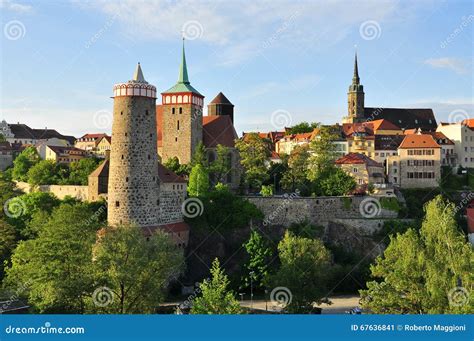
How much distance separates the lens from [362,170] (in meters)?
55.5

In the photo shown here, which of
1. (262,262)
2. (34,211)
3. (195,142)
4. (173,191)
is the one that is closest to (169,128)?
(195,142)

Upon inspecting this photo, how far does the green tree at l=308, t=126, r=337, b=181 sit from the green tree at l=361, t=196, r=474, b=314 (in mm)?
27041

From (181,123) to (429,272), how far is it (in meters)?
36.0

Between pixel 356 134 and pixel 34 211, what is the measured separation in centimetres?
3868

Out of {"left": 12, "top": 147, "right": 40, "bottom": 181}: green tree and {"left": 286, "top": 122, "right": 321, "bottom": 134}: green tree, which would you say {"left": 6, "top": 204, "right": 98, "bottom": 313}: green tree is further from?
{"left": 286, "top": 122, "right": 321, "bottom": 134}: green tree

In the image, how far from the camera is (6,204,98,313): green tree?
2658 centimetres

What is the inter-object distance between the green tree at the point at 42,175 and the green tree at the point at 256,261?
22583 mm

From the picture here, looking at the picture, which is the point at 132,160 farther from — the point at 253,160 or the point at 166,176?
the point at 253,160

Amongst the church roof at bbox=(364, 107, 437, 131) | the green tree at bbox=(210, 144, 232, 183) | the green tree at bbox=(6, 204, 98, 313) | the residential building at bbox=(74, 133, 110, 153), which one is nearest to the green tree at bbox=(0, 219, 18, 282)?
the green tree at bbox=(6, 204, 98, 313)

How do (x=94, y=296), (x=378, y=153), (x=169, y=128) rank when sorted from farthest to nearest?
(x=378, y=153) < (x=169, y=128) < (x=94, y=296)

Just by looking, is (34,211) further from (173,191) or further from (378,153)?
(378,153)

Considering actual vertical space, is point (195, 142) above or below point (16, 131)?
below

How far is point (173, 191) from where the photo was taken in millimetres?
44656

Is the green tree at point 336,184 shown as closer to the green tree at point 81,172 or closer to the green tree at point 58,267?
the green tree at point 81,172
